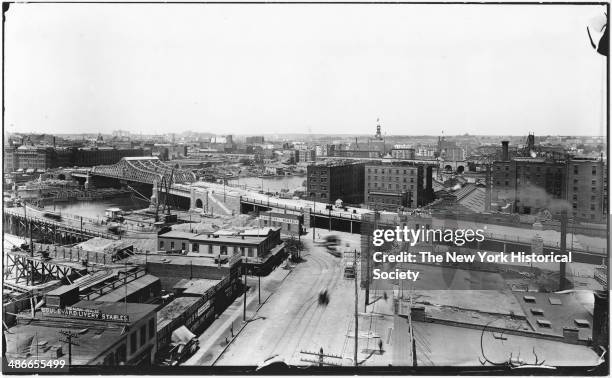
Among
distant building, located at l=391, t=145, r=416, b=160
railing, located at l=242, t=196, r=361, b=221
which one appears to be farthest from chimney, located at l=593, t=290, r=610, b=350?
distant building, located at l=391, t=145, r=416, b=160

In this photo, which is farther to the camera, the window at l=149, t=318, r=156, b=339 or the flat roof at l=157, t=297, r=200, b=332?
the flat roof at l=157, t=297, r=200, b=332

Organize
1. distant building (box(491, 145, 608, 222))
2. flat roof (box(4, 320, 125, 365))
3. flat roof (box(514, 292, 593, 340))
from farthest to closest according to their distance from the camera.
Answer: distant building (box(491, 145, 608, 222)) < flat roof (box(514, 292, 593, 340)) < flat roof (box(4, 320, 125, 365))

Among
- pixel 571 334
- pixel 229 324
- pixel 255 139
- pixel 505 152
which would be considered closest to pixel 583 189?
pixel 505 152

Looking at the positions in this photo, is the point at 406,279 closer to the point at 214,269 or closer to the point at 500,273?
the point at 500,273

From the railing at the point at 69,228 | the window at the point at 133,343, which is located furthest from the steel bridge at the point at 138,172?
the window at the point at 133,343

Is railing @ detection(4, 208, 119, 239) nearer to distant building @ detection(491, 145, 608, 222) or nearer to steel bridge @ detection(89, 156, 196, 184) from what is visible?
distant building @ detection(491, 145, 608, 222)

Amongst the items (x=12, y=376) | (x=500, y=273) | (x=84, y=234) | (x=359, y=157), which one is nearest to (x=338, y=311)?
(x=500, y=273)

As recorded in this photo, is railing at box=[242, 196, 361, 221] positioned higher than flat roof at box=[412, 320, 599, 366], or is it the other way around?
railing at box=[242, 196, 361, 221]
